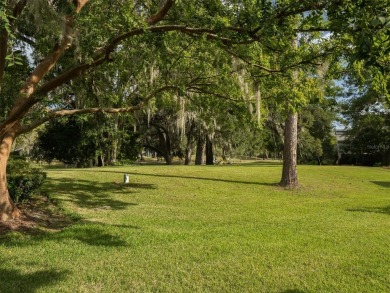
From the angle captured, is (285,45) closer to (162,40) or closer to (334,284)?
(162,40)

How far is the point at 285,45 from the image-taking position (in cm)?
653

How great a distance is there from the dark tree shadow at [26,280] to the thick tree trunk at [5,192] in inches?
99.6

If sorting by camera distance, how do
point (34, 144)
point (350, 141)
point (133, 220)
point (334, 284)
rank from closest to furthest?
point (334, 284) → point (133, 220) → point (34, 144) → point (350, 141)

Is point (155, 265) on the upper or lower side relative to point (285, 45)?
lower

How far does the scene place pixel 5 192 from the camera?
23.8ft

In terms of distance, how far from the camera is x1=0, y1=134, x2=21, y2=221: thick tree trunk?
7.17 meters

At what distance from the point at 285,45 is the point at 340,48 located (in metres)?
0.98

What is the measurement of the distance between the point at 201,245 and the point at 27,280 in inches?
105

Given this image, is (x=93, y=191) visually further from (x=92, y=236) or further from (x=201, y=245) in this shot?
(x=201, y=245)

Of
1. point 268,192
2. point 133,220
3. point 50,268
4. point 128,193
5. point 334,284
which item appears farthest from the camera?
point 268,192

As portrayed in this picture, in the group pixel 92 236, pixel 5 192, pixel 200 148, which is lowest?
pixel 92 236

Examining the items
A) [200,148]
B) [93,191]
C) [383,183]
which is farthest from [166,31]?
[200,148]

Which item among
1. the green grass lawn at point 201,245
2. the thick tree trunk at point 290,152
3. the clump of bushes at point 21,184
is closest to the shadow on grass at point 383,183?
the thick tree trunk at point 290,152

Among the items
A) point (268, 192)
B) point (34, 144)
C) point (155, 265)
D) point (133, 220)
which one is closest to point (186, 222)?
point (133, 220)
